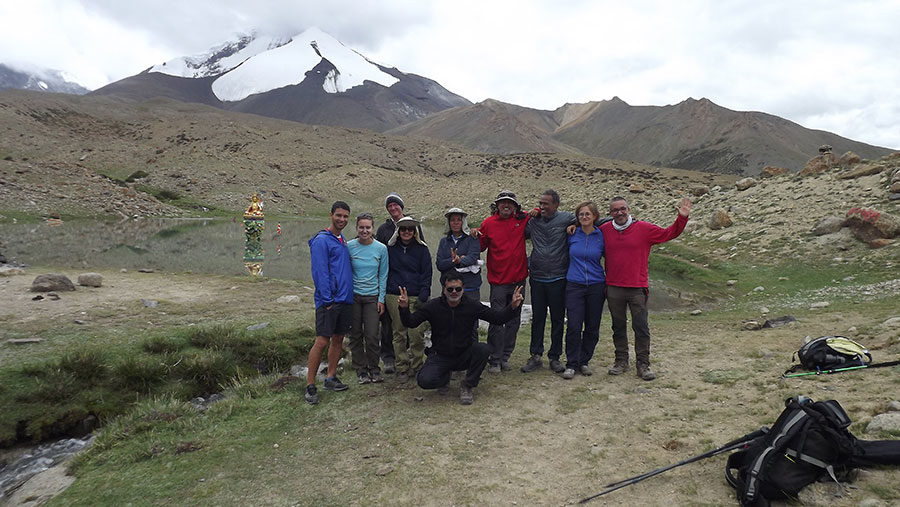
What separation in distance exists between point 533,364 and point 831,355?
4106 millimetres

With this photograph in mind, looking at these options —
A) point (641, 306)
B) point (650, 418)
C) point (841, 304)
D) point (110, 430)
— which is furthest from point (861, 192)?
point (110, 430)

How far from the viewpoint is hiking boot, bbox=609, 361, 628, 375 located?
7.30m

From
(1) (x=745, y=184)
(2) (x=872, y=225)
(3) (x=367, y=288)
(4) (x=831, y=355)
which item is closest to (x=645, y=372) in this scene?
(4) (x=831, y=355)

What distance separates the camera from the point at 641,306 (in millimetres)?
6992

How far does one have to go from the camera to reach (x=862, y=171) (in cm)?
2161

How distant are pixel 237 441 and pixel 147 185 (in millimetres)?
62933

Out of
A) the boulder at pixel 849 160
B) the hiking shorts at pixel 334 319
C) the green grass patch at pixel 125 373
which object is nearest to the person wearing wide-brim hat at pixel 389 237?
the hiking shorts at pixel 334 319

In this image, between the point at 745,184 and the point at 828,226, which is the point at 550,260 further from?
the point at 745,184

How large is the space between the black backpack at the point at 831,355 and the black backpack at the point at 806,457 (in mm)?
2769

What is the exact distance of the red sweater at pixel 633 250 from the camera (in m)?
6.92

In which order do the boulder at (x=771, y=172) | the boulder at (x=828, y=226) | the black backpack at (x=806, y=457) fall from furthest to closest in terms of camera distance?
the boulder at (x=771, y=172)
the boulder at (x=828, y=226)
the black backpack at (x=806, y=457)

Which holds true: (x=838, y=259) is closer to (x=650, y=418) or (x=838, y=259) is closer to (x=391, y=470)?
(x=650, y=418)

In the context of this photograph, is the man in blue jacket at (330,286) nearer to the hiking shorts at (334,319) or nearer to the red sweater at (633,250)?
the hiking shorts at (334,319)

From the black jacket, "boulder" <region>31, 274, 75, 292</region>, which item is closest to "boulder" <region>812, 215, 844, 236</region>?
the black jacket
